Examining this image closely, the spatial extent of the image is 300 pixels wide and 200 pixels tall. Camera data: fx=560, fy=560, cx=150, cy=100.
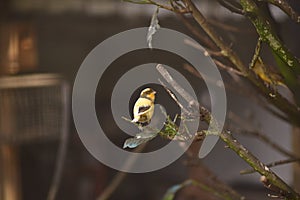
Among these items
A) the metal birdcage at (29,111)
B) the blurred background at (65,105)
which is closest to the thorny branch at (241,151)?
the blurred background at (65,105)

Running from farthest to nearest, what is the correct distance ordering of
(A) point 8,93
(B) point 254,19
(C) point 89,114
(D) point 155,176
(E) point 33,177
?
(E) point 33,177
(D) point 155,176
(A) point 8,93
(C) point 89,114
(B) point 254,19

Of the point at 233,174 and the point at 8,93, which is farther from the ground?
the point at 8,93

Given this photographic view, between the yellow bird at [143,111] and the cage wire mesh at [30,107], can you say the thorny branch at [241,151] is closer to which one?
the yellow bird at [143,111]

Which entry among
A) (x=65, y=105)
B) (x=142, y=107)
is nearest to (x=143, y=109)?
(x=142, y=107)

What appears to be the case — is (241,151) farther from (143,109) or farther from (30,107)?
(30,107)

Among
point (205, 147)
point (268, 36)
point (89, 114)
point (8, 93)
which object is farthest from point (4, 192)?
point (268, 36)

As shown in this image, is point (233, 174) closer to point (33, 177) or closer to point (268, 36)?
point (33, 177)

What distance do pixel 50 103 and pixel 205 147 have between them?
0.72 metres

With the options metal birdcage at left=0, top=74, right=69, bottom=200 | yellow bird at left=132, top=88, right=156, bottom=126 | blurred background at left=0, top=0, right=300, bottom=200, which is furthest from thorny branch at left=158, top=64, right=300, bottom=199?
metal birdcage at left=0, top=74, right=69, bottom=200

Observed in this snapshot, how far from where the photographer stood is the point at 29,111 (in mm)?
1077

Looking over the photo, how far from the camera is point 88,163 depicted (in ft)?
4.71

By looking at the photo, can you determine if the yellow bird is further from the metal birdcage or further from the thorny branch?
the metal birdcage

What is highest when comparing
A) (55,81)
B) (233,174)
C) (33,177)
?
(55,81)

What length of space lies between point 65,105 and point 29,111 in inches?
3.7
